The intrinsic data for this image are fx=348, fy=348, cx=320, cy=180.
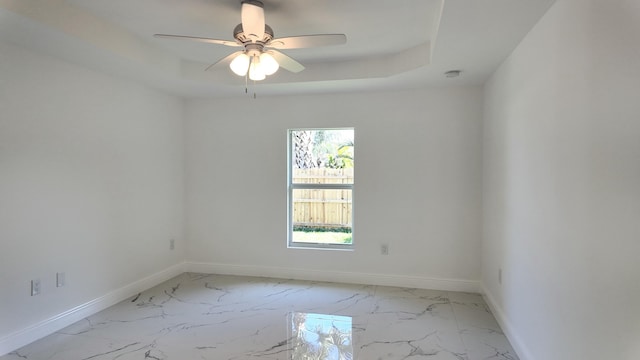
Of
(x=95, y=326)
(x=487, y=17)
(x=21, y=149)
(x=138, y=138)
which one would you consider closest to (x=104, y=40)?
(x=21, y=149)

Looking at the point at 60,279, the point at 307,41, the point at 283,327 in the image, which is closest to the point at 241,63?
the point at 307,41

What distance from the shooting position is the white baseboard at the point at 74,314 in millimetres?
2410

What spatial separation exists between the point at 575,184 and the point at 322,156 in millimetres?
2712

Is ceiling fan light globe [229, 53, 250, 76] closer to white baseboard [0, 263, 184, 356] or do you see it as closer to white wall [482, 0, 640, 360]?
white wall [482, 0, 640, 360]

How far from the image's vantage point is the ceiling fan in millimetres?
1971

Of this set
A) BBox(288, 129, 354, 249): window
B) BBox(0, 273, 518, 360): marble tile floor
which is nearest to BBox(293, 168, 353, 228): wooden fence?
BBox(288, 129, 354, 249): window

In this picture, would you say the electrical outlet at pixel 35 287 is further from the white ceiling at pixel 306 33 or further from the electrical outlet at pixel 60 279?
the white ceiling at pixel 306 33

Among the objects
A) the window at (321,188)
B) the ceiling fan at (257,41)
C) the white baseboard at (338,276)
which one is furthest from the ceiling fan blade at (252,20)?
the white baseboard at (338,276)

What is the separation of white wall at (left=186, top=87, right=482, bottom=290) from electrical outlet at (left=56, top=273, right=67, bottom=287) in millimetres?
1570

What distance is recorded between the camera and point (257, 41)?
2086mm

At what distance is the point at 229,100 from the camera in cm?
411

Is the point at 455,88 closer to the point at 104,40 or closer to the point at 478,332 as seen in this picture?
the point at 478,332

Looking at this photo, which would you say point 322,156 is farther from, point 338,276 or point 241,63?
point 241,63

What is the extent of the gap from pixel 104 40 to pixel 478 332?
3.55m
